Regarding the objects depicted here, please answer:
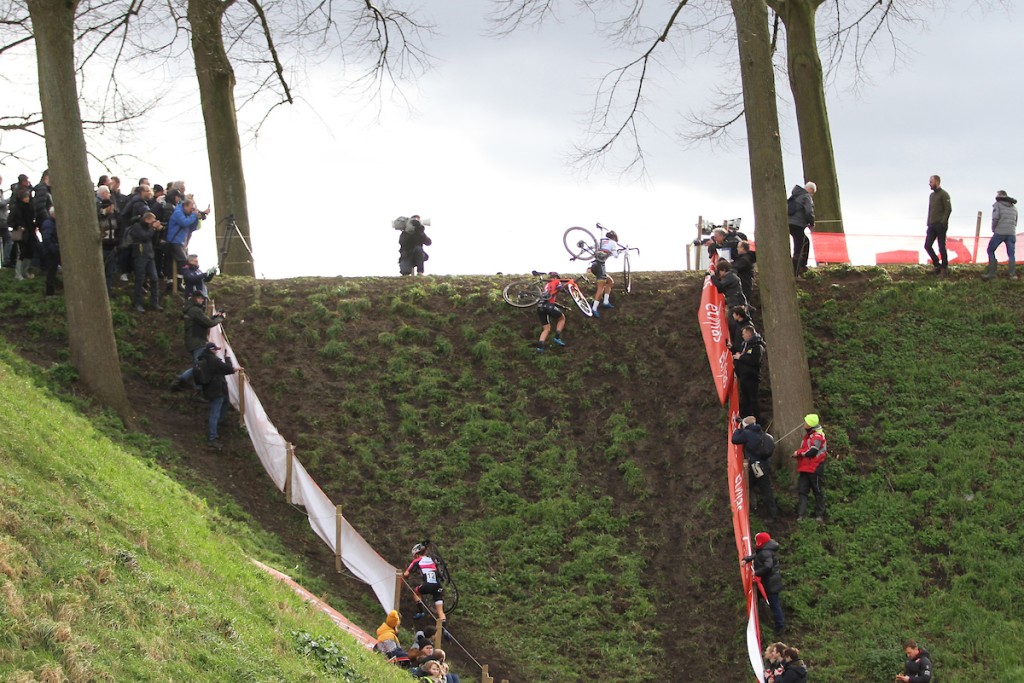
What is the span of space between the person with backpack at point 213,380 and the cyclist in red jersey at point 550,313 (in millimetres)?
6094

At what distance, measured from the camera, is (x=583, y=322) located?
23859 millimetres

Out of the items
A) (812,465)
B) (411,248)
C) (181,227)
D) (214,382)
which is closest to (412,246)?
(411,248)

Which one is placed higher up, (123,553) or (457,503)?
(123,553)

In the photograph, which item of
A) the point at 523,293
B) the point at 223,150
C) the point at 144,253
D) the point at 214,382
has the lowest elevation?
the point at 214,382

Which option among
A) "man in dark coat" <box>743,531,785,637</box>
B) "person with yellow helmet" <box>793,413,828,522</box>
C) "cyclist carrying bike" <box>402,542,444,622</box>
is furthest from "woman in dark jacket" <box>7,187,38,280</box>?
"man in dark coat" <box>743,531,785,637</box>

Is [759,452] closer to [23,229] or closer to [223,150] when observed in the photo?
[23,229]

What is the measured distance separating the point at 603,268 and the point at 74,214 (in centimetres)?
1003

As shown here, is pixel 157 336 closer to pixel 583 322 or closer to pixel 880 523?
pixel 583 322

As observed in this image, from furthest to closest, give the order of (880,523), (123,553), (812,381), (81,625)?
(812,381), (880,523), (123,553), (81,625)

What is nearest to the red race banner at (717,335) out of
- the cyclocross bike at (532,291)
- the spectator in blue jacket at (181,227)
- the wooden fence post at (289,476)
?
the cyclocross bike at (532,291)

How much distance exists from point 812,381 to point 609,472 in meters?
3.96

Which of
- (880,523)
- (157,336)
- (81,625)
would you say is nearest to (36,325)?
(157,336)

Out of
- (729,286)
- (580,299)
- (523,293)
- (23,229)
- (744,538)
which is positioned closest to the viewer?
(744,538)

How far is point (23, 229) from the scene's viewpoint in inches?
885
